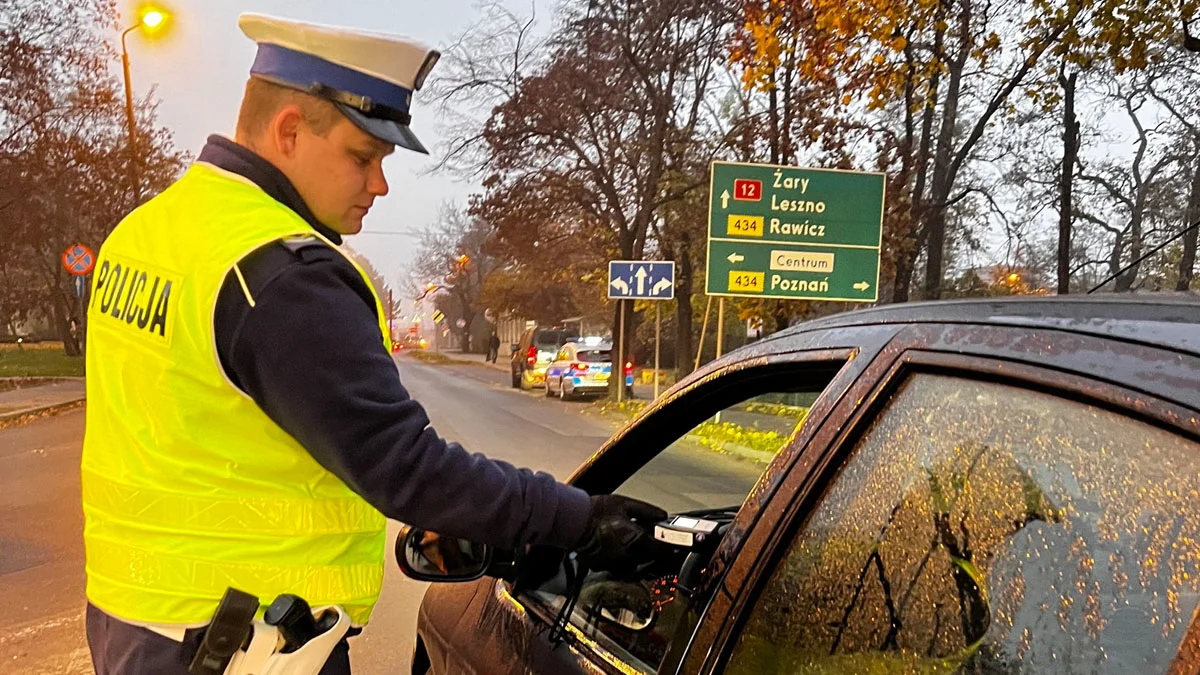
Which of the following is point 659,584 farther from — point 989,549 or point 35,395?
point 35,395

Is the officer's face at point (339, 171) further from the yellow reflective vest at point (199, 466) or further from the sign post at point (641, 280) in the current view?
the sign post at point (641, 280)

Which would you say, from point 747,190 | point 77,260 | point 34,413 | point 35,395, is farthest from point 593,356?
point 35,395

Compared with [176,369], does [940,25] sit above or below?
above

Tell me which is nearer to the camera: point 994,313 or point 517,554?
point 994,313

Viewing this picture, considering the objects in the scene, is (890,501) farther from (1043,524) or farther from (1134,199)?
(1134,199)

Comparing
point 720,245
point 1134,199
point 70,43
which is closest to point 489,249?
point 70,43

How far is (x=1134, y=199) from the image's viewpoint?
20812mm

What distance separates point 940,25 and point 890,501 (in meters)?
11.2

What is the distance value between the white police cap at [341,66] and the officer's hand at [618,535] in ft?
2.58

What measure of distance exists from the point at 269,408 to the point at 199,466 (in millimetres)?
177

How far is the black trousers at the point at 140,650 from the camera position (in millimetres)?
1447

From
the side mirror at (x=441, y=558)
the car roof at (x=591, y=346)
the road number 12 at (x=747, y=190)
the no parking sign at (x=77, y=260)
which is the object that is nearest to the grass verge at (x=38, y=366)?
the no parking sign at (x=77, y=260)

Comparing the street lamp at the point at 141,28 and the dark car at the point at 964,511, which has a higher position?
the street lamp at the point at 141,28

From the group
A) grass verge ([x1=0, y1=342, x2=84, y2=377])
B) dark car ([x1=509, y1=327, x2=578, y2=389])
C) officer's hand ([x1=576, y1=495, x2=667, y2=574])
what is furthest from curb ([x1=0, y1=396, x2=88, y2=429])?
officer's hand ([x1=576, y1=495, x2=667, y2=574])
